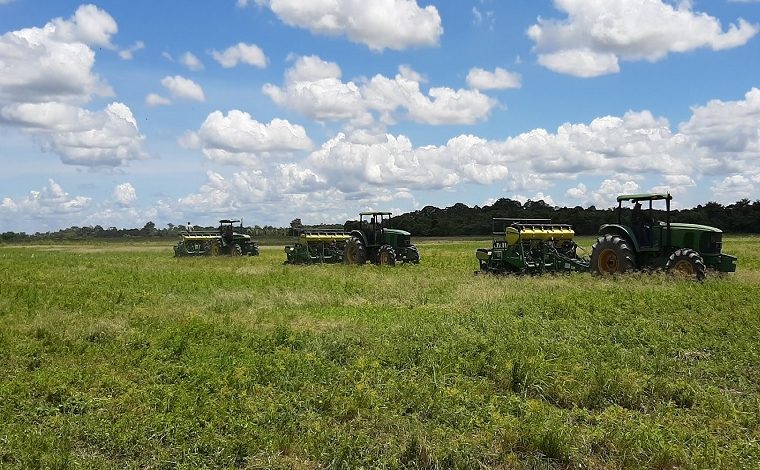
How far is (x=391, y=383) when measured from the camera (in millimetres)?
7980

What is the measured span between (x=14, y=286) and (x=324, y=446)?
14489 millimetres

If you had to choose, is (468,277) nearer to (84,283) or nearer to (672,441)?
(84,283)

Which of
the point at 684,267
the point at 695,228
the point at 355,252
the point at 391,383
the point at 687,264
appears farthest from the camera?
the point at 355,252

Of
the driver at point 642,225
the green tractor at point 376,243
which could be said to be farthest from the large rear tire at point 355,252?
the driver at point 642,225

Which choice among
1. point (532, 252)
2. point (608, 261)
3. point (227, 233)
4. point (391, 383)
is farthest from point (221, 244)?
point (391, 383)

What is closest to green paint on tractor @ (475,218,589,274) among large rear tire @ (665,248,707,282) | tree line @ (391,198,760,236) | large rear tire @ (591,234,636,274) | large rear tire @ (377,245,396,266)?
large rear tire @ (591,234,636,274)

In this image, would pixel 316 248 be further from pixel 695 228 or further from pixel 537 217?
pixel 537 217

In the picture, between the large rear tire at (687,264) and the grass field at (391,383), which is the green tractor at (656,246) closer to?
the large rear tire at (687,264)

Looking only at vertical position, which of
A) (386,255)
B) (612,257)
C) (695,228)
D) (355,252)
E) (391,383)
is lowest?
(391,383)

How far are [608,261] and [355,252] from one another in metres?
11.7

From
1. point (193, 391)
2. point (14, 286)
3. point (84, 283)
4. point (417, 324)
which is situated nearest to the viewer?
point (193, 391)

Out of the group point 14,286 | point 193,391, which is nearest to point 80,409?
point 193,391

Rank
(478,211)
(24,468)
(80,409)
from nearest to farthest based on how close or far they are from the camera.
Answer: (24,468), (80,409), (478,211)

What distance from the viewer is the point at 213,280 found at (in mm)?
20391
